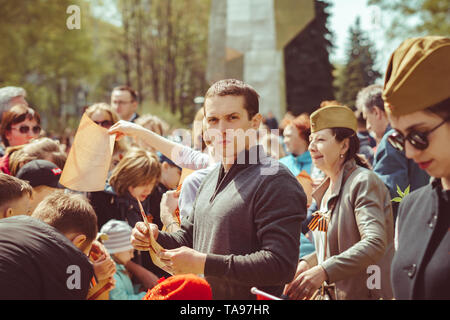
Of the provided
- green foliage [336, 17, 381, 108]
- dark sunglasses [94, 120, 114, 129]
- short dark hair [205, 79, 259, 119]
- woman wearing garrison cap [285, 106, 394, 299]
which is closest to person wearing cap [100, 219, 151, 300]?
dark sunglasses [94, 120, 114, 129]

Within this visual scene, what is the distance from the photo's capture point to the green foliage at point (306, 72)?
27.3 metres

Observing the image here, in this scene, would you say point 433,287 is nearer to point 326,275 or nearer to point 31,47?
point 326,275

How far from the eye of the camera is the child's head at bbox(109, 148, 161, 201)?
4512 millimetres

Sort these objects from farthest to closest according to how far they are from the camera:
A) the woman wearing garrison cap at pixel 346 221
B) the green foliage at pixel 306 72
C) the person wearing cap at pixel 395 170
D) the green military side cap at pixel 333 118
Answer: the green foliage at pixel 306 72 → the person wearing cap at pixel 395 170 → the green military side cap at pixel 333 118 → the woman wearing garrison cap at pixel 346 221

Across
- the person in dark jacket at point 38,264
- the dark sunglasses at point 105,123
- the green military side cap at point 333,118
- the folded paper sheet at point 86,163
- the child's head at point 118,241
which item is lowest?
the child's head at point 118,241

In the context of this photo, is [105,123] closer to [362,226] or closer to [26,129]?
[26,129]

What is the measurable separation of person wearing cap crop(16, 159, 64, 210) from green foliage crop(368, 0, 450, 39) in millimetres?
17317

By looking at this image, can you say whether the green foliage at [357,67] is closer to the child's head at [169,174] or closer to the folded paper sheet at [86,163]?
the child's head at [169,174]

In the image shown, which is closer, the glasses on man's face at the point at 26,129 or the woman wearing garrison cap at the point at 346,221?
the woman wearing garrison cap at the point at 346,221

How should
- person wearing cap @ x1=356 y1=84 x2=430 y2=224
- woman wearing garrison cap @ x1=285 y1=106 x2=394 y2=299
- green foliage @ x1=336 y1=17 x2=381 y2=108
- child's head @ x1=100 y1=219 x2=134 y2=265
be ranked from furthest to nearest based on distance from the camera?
green foliage @ x1=336 y1=17 x2=381 y2=108
child's head @ x1=100 y1=219 x2=134 y2=265
person wearing cap @ x1=356 y1=84 x2=430 y2=224
woman wearing garrison cap @ x1=285 y1=106 x2=394 y2=299

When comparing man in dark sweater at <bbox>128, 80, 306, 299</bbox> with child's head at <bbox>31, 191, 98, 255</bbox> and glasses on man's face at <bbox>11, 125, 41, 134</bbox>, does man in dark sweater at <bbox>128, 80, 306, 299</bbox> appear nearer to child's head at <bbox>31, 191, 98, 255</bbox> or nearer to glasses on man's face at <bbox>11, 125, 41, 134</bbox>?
child's head at <bbox>31, 191, 98, 255</bbox>

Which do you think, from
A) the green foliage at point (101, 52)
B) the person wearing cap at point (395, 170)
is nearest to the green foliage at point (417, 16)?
the green foliage at point (101, 52)

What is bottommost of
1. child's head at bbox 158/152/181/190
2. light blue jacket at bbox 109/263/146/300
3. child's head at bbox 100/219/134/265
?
light blue jacket at bbox 109/263/146/300
